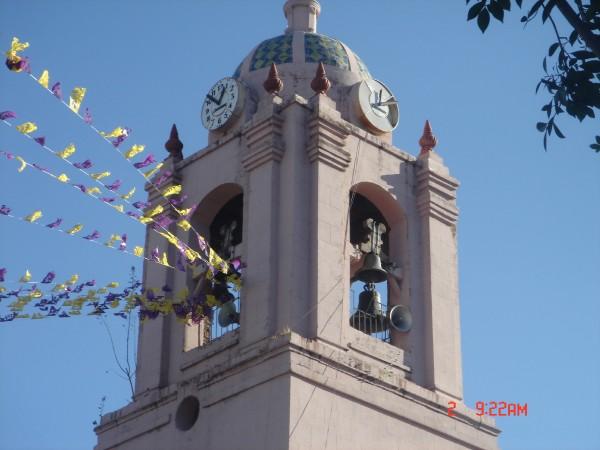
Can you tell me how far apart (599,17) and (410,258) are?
36.1 ft

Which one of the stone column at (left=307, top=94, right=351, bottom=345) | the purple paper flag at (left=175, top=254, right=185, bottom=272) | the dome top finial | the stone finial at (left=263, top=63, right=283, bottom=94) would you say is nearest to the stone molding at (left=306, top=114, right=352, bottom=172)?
the stone column at (left=307, top=94, right=351, bottom=345)

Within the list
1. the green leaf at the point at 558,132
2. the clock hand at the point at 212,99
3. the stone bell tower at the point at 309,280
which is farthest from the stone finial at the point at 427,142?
the green leaf at the point at 558,132

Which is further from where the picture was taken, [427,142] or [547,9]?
[427,142]

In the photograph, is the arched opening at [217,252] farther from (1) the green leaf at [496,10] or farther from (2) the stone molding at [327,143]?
(1) the green leaf at [496,10]

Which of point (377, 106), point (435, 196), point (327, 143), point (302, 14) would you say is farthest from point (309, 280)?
point (302, 14)

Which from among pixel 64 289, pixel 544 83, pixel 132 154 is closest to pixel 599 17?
pixel 544 83

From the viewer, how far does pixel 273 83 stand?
71.3ft

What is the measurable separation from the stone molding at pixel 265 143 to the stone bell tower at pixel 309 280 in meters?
0.02

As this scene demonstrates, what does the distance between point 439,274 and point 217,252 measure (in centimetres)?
324

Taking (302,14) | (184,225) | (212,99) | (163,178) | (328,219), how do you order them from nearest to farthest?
1. (184,225)
2. (328,219)
3. (163,178)
4. (212,99)
5. (302,14)

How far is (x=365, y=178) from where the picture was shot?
2136 centimetres

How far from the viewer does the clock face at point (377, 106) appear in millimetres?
22250

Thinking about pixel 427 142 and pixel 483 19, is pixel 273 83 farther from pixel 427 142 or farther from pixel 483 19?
pixel 483 19

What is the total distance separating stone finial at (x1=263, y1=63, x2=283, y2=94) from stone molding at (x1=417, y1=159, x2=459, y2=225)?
2393mm
